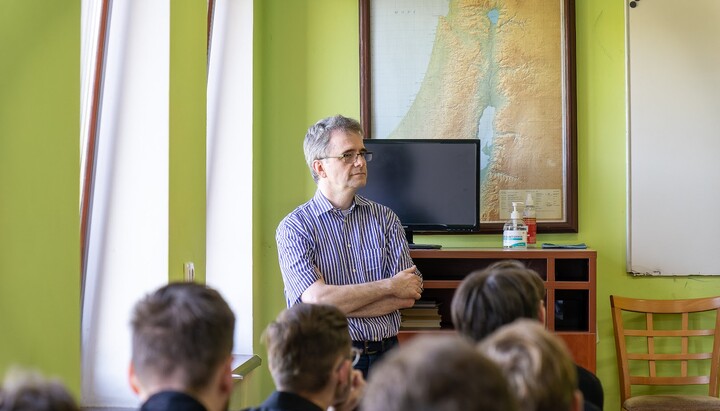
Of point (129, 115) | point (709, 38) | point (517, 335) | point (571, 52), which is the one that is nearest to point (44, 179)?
point (129, 115)

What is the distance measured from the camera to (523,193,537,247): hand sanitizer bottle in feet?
13.8

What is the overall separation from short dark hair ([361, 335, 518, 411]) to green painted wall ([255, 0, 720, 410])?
350cm

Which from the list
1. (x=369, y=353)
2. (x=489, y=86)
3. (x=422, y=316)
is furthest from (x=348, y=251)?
(x=489, y=86)

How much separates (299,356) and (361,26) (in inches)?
118

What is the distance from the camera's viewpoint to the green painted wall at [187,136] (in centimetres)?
325

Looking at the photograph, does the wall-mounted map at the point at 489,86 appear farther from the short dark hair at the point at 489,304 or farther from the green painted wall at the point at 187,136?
the short dark hair at the point at 489,304

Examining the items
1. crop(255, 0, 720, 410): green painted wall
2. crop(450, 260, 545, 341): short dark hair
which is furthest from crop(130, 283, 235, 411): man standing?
crop(255, 0, 720, 410): green painted wall

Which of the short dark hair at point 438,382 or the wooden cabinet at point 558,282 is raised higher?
the short dark hair at point 438,382

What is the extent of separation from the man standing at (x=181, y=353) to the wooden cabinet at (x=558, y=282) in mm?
2470

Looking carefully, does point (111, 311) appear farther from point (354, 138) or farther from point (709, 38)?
point (709, 38)

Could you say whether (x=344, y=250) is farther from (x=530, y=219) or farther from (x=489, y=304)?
(x=530, y=219)

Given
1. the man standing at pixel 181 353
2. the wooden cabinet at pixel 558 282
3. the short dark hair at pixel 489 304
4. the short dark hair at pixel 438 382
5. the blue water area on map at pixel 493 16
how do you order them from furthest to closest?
1. the blue water area on map at pixel 493 16
2. the wooden cabinet at pixel 558 282
3. the short dark hair at pixel 489 304
4. the man standing at pixel 181 353
5. the short dark hair at pixel 438 382

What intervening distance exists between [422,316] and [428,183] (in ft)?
1.95

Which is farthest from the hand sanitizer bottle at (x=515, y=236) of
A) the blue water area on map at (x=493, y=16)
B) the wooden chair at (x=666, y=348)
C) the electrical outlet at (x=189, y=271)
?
the electrical outlet at (x=189, y=271)
